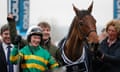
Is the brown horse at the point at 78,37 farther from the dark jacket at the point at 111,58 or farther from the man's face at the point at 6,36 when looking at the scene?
the man's face at the point at 6,36

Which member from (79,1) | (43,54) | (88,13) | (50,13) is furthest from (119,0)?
(43,54)

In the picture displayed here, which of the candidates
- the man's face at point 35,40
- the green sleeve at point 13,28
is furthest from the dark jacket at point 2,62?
the man's face at point 35,40

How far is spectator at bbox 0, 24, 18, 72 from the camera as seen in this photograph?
7.46 metres

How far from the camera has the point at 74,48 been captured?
7734mm

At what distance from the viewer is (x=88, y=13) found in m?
7.77

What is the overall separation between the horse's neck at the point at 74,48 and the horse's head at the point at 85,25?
0.47 ft

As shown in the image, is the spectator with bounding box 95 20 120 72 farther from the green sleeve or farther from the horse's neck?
the green sleeve

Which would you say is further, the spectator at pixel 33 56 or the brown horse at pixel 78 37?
the brown horse at pixel 78 37

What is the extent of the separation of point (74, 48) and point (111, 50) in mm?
549

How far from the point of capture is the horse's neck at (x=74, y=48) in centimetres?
769

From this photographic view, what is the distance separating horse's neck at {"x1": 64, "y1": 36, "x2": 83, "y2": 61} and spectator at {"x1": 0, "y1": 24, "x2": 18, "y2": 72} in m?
0.82

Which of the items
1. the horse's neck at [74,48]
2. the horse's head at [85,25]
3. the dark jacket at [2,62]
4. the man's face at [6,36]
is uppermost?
the horse's head at [85,25]

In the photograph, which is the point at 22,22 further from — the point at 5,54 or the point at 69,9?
the point at 5,54

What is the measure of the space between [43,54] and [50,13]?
10.1 metres
